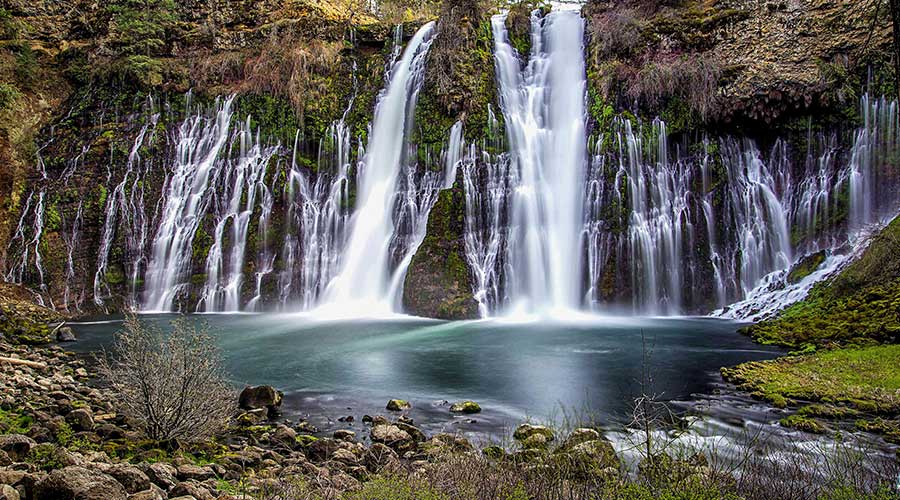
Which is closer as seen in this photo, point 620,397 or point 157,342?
point 157,342

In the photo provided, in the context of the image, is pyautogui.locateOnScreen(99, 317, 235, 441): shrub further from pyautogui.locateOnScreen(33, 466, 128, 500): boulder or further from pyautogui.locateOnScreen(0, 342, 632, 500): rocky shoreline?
pyautogui.locateOnScreen(33, 466, 128, 500): boulder

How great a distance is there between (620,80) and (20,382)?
19084mm

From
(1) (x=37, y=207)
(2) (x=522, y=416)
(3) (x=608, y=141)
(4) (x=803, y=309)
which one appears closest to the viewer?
(2) (x=522, y=416)

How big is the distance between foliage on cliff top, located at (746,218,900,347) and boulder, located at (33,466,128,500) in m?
10.4

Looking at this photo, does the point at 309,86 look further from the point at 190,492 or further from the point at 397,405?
the point at 190,492

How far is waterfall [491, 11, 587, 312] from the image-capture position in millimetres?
17750

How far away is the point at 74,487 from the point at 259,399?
4.37m

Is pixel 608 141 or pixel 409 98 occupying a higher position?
pixel 409 98

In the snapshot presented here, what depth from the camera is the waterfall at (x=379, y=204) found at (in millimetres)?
18391

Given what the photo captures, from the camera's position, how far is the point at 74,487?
314 cm

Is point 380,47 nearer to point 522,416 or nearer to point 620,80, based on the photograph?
point 620,80

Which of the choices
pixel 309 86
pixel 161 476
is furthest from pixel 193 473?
pixel 309 86

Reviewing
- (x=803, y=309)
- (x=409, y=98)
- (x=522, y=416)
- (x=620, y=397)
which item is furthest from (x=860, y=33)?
(x=522, y=416)

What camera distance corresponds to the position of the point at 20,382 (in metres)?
7.11
